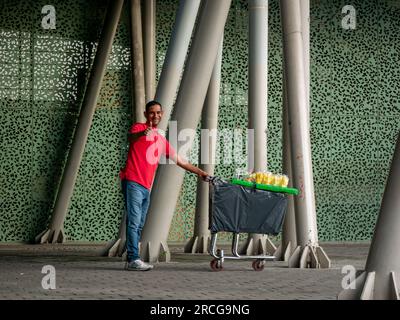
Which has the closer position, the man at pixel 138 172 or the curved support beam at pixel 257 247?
the man at pixel 138 172

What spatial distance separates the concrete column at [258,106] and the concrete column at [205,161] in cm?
111

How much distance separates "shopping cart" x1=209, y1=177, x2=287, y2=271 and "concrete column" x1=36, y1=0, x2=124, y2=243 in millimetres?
9064

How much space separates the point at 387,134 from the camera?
24656mm

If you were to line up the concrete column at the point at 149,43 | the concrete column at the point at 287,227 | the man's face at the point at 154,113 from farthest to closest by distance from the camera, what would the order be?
the concrete column at the point at 149,43 < the concrete column at the point at 287,227 < the man's face at the point at 154,113

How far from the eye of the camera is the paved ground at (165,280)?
9625 millimetres

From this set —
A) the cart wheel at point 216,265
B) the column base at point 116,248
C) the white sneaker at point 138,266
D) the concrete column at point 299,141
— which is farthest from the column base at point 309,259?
the column base at point 116,248

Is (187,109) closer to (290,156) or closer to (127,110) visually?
(290,156)

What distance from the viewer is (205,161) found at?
18.1 meters

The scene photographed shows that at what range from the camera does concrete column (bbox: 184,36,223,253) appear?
17969 mm

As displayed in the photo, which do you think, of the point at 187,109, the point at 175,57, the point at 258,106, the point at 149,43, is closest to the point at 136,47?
the point at 149,43

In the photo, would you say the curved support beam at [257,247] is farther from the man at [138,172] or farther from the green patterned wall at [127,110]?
the green patterned wall at [127,110]

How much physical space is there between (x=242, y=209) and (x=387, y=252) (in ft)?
16.3
